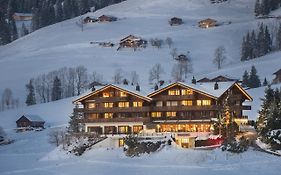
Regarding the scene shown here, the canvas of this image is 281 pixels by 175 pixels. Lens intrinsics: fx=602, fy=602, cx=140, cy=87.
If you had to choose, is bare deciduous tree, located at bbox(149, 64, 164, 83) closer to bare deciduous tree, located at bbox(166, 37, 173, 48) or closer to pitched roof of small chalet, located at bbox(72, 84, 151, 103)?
bare deciduous tree, located at bbox(166, 37, 173, 48)

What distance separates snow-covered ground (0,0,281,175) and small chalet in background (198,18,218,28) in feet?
8.61

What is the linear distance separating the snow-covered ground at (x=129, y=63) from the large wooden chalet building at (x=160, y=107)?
7.42 meters

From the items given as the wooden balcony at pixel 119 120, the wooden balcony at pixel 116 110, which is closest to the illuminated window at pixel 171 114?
the wooden balcony at pixel 116 110

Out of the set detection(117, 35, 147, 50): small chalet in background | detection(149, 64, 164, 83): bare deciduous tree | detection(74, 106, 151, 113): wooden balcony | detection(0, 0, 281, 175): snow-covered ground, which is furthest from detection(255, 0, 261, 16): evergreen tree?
detection(74, 106, 151, 113): wooden balcony

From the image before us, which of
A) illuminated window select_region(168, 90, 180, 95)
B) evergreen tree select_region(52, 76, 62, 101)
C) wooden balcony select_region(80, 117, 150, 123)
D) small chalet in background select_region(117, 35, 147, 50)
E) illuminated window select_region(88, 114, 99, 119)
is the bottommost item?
wooden balcony select_region(80, 117, 150, 123)

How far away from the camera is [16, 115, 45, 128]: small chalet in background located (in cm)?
9644

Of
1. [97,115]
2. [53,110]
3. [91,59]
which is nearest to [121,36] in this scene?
[91,59]

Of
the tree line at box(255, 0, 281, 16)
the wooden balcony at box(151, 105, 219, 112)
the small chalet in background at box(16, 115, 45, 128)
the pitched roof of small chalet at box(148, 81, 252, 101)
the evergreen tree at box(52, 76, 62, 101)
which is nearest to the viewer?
Result: the pitched roof of small chalet at box(148, 81, 252, 101)

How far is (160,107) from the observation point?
224 ft

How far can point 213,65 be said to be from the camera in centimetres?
13038

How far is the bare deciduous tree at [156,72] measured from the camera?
120 m

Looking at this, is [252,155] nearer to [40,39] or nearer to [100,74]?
[100,74]

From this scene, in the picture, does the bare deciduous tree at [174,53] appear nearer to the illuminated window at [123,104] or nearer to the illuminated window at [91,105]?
the illuminated window at [91,105]

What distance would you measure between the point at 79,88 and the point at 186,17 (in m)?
64.8
